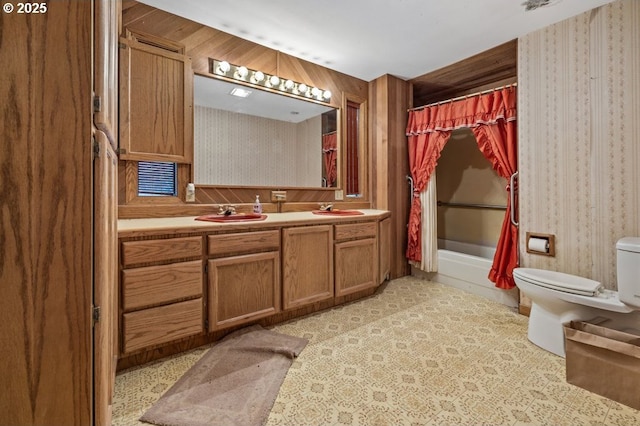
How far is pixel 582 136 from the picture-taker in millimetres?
2123

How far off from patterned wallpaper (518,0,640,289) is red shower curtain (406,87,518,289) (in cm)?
12

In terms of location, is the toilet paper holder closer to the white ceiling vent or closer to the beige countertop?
the beige countertop

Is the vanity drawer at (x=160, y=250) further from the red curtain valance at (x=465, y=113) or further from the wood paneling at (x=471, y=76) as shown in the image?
the wood paneling at (x=471, y=76)

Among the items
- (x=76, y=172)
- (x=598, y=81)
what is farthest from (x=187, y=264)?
(x=598, y=81)

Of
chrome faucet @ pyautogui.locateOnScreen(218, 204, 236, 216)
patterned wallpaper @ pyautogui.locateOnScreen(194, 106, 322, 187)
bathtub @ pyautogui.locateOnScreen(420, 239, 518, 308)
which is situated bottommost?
bathtub @ pyautogui.locateOnScreen(420, 239, 518, 308)

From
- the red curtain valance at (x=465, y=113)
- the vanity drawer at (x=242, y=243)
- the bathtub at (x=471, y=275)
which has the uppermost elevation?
the red curtain valance at (x=465, y=113)

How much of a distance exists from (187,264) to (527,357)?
2.15 m

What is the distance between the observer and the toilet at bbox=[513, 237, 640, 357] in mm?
1667

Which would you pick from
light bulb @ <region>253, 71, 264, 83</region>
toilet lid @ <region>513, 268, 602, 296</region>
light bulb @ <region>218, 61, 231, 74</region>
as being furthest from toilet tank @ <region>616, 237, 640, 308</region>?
light bulb @ <region>218, 61, 231, 74</region>

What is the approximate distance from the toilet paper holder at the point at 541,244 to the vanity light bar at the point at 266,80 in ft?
7.46

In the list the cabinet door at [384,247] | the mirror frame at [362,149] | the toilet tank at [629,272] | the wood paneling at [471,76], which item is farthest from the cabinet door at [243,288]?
the wood paneling at [471,76]

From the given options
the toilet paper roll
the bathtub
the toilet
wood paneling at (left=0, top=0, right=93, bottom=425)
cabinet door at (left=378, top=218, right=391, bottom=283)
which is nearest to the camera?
wood paneling at (left=0, top=0, right=93, bottom=425)

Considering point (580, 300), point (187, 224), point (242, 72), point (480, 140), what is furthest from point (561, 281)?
point (242, 72)

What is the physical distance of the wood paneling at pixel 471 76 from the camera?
271cm
